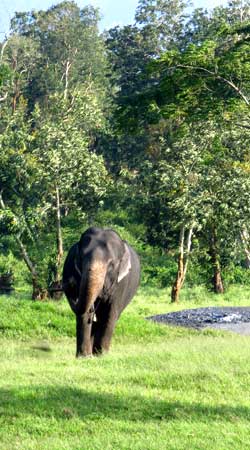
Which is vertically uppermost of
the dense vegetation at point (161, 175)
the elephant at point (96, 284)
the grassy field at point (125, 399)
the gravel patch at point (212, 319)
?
the dense vegetation at point (161, 175)

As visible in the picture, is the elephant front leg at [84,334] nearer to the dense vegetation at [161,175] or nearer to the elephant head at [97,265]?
the elephant head at [97,265]

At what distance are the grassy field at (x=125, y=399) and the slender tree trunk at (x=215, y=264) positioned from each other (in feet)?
49.9

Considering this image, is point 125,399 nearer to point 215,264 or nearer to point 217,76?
point 217,76

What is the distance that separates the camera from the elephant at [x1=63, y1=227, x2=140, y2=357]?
40.5ft

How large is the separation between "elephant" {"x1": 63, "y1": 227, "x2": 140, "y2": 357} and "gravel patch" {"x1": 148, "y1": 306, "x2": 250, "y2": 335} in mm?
6755

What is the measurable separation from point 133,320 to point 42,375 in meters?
8.36

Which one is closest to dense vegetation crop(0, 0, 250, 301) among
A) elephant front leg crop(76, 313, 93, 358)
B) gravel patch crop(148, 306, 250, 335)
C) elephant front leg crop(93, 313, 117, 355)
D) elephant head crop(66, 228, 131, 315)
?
gravel patch crop(148, 306, 250, 335)

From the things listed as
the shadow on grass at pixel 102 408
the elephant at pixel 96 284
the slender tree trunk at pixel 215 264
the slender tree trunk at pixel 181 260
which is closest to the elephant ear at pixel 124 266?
the elephant at pixel 96 284

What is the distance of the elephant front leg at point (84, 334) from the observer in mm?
12688

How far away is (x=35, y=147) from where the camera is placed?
3161cm

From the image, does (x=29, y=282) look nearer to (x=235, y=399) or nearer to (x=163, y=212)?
(x=163, y=212)

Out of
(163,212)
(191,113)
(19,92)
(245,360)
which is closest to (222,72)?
(191,113)

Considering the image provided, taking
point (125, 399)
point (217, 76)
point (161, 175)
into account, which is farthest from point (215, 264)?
point (125, 399)

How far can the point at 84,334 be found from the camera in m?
12.8
